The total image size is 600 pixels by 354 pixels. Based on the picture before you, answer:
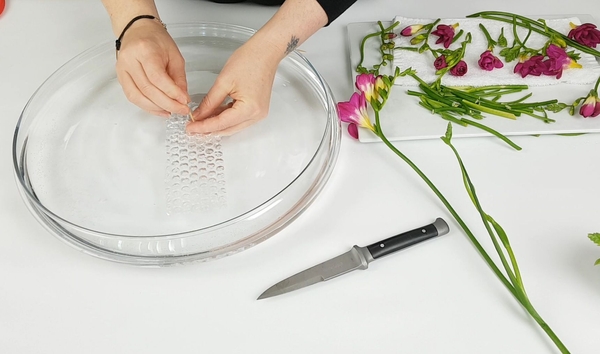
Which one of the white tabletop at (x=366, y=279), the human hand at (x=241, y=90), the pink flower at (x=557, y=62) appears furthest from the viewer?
the pink flower at (x=557, y=62)

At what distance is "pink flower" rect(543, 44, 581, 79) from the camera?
97 centimetres

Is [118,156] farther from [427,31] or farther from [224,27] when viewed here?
[427,31]

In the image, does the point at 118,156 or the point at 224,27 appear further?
the point at 224,27

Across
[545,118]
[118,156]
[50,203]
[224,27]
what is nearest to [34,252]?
[50,203]

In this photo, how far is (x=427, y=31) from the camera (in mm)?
1068

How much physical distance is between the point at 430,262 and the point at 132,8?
600 mm

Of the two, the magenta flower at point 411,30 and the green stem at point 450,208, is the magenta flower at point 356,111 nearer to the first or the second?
the green stem at point 450,208

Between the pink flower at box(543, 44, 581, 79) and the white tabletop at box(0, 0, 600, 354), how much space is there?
12 centimetres

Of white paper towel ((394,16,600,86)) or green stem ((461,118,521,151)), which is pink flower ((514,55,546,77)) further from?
green stem ((461,118,521,151))

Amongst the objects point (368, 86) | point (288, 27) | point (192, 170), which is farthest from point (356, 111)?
point (192, 170)

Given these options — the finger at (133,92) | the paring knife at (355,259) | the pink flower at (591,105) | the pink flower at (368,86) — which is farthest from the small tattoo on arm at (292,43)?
the pink flower at (591,105)

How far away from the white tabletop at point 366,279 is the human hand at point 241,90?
0.16 m

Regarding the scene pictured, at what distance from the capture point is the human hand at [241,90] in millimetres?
858

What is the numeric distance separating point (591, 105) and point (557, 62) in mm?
94
